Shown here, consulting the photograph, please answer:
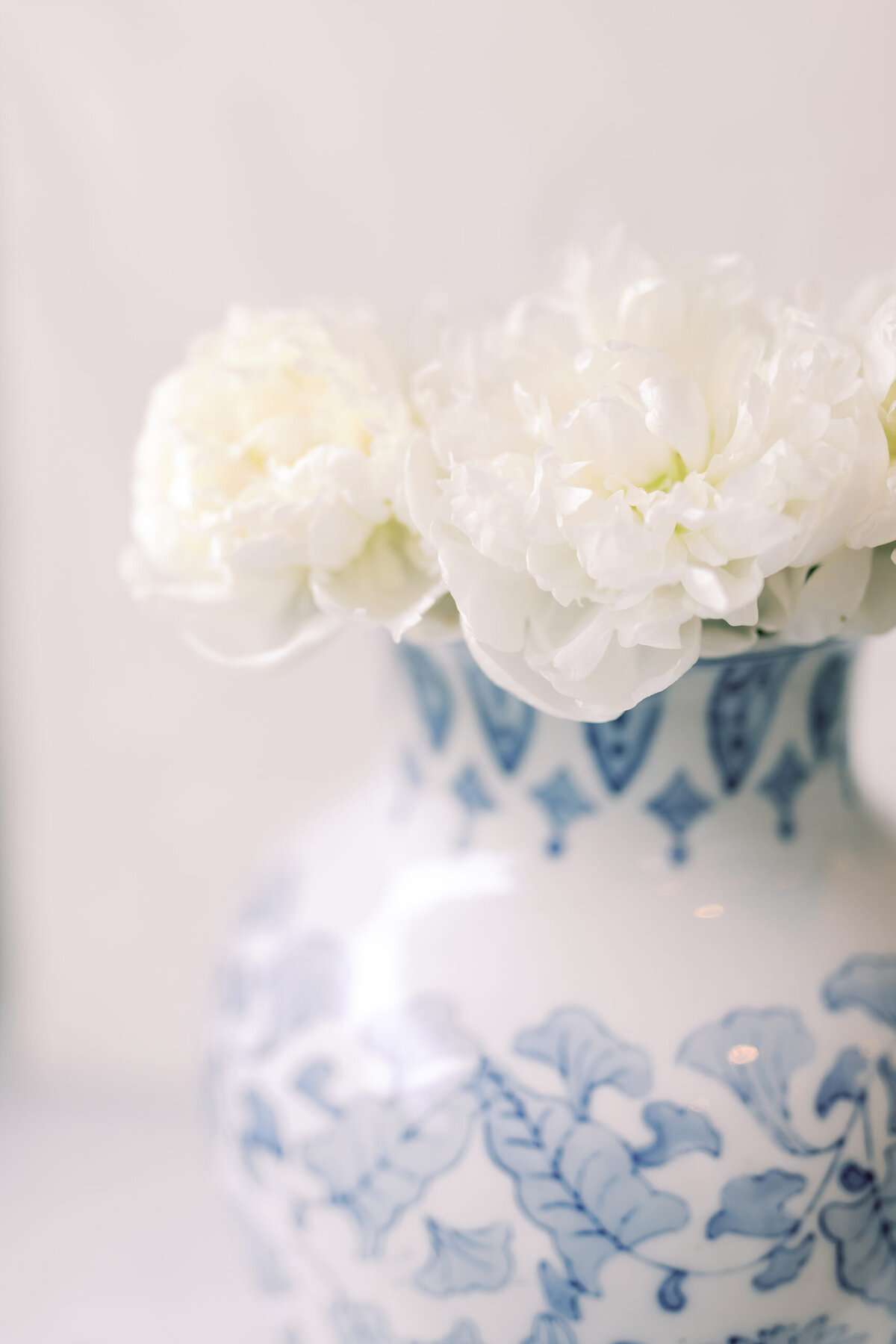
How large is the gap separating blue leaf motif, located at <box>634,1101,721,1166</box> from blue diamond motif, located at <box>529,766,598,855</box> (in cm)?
8

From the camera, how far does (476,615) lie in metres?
0.30

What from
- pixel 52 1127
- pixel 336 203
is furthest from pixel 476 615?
pixel 52 1127

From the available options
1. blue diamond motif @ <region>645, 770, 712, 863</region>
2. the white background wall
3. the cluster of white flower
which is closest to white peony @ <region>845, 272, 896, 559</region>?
the cluster of white flower

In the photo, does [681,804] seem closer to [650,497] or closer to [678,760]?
[678,760]

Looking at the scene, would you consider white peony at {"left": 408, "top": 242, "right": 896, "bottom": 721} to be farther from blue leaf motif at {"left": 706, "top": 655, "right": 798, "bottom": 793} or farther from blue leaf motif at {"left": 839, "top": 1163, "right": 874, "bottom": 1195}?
blue leaf motif at {"left": 839, "top": 1163, "right": 874, "bottom": 1195}

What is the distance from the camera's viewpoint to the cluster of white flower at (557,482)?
29cm

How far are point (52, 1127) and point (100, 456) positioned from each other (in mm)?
405

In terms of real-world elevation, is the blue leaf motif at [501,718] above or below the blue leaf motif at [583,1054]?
above

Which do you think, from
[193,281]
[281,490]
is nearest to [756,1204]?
[281,490]

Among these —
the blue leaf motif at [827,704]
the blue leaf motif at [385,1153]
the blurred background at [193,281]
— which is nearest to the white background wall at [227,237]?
the blurred background at [193,281]

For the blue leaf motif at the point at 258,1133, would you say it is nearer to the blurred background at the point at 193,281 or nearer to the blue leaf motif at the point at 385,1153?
the blue leaf motif at the point at 385,1153

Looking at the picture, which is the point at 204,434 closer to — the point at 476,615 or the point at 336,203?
the point at 476,615

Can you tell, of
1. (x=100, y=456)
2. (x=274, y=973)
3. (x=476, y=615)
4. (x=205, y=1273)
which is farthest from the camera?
(x=100, y=456)

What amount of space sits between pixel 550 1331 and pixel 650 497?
0.24m
